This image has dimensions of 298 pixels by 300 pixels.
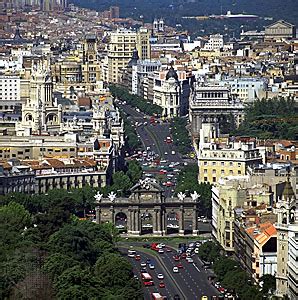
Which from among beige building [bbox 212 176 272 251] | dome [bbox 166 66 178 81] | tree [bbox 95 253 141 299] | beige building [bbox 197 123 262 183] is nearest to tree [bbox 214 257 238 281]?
beige building [bbox 212 176 272 251]

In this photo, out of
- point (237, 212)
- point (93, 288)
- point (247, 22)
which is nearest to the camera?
point (93, 288)

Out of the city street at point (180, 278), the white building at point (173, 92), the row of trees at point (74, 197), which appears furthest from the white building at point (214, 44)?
the city street at point (180, 278)

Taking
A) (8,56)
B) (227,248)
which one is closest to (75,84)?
(8,56)

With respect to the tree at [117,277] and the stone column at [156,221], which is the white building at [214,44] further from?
the tree at [117,277]

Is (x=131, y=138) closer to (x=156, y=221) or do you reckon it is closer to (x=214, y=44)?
(x=156, y=221)

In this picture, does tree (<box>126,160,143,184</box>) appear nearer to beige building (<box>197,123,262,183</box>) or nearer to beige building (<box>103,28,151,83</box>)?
beige building (<box>197,123,262,183</box>)

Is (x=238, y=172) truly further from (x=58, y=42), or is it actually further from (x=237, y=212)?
(x=58, y=42)
